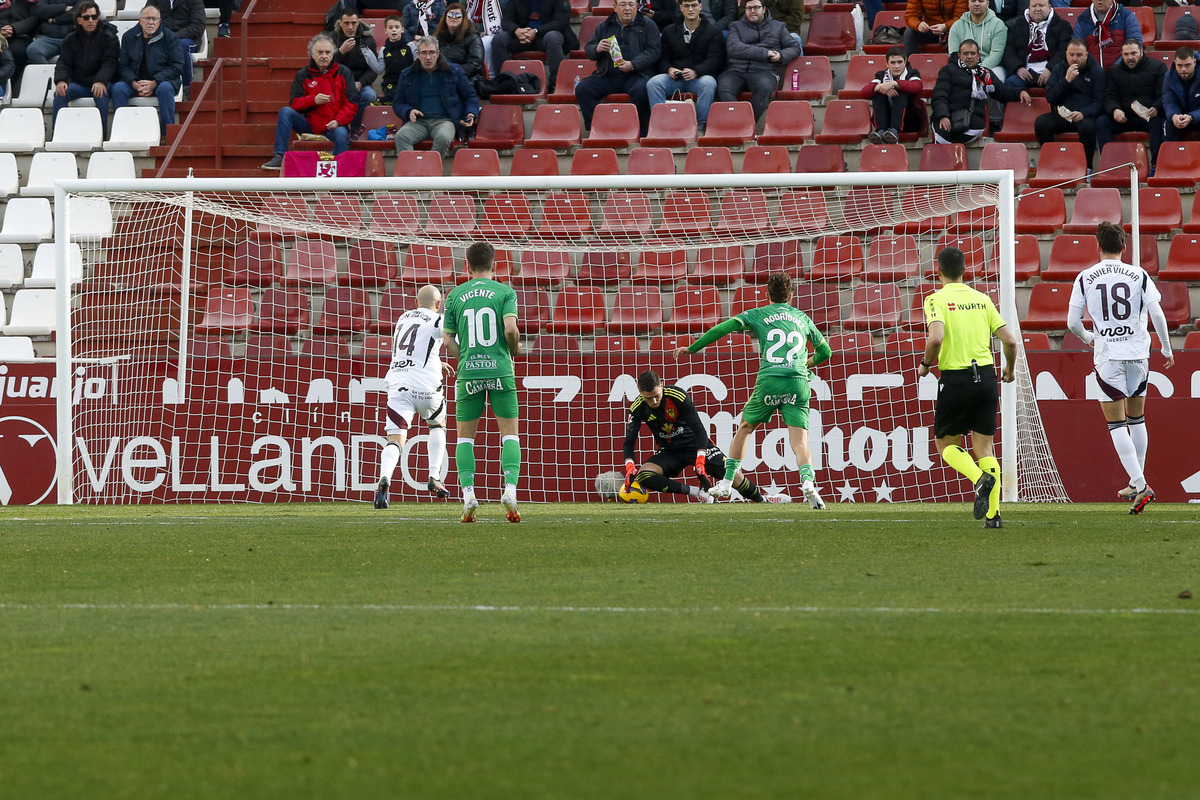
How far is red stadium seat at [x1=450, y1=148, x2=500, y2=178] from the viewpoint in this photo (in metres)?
16.8

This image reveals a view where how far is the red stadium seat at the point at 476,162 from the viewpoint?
1683 centimetres

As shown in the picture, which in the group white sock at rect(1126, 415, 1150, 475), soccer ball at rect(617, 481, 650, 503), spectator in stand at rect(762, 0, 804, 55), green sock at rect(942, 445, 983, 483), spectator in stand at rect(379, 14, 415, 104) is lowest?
soccer ball at rect(617, 481, 650, 503)

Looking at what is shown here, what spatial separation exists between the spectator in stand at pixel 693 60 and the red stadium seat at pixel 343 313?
445cm

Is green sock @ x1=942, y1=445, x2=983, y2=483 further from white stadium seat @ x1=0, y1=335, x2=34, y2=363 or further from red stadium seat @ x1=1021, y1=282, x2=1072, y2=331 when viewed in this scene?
white stadium seat @ x1=0, y1=335, x2=34, y2=363

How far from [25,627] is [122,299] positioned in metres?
10.5

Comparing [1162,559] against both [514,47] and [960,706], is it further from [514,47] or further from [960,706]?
[514,47]

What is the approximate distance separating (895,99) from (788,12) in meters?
2.26

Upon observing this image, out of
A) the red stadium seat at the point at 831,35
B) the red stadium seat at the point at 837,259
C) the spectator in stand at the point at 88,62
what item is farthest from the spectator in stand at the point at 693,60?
Result: the spectator in stand at the point at 88,62

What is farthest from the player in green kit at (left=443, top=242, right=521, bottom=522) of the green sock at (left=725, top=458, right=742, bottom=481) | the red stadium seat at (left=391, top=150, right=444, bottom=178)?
the red stadium seat at (left=391, top=150, right=444, bottom=178)

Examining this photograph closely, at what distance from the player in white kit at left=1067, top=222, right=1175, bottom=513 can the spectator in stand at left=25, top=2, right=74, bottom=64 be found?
557 inches

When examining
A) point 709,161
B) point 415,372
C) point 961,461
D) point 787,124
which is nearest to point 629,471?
point 415,372

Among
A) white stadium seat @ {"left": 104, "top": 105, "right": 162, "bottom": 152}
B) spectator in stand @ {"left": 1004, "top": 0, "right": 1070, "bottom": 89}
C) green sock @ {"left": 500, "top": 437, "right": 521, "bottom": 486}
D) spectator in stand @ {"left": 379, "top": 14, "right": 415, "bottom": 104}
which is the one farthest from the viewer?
white stadium seat @ {"left": 104, "top": 105, "right": 162, "bottom": 152}

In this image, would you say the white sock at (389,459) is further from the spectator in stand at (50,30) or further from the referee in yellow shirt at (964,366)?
the spectator in stand at (50,30)

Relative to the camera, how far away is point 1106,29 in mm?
16719
